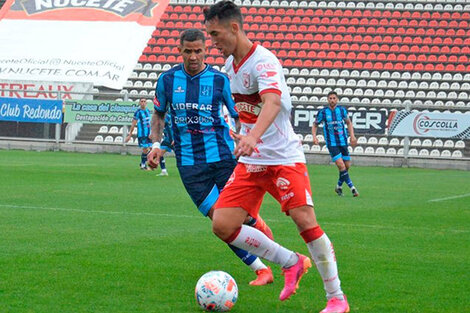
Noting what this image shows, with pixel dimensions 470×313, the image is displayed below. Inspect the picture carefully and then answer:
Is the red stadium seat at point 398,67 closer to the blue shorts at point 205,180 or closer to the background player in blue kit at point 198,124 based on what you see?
the background player in blue kit at point 198,124

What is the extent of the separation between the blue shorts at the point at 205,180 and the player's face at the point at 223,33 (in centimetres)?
192

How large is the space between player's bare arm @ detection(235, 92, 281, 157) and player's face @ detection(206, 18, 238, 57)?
0.46 meters

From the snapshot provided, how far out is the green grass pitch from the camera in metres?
6.54

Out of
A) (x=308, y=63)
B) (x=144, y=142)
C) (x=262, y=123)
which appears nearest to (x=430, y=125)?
(x=308, y=63)

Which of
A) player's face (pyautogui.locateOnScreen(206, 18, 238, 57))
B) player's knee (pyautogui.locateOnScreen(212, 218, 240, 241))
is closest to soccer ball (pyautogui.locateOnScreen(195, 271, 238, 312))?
player's knee (pyautogui.locateOnScreen(212, 218, 240, 241))

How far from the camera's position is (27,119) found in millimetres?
32094

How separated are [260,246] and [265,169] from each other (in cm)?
58

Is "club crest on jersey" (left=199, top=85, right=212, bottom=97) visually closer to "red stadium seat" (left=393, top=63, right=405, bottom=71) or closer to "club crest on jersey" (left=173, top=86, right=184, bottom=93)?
"club crest on jersey" (left=173, top=86, right=184, bottom=93)

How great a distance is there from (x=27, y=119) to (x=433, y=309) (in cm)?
2728

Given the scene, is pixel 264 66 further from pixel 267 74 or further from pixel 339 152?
pixel 339 152

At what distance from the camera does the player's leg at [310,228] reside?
6066 millimetres

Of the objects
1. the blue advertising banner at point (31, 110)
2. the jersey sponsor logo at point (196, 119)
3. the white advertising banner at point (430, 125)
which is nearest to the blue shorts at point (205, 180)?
the jersey sponsor logo at point (196, 119)

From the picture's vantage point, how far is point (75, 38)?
128 ft

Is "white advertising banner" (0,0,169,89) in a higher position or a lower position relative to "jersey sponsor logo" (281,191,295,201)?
higher
